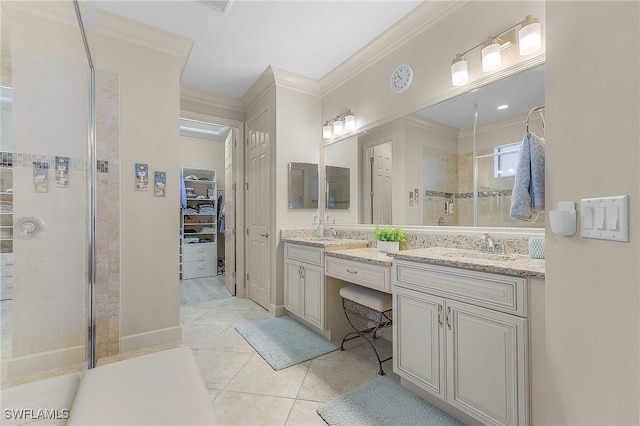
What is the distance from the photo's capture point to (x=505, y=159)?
169 centimetres

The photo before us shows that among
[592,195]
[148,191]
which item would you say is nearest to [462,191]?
[592,195]

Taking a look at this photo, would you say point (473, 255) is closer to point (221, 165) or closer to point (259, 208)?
point (259, 208)

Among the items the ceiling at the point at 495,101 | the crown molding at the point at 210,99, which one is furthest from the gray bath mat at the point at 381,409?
the crown molding at the point at 210,99

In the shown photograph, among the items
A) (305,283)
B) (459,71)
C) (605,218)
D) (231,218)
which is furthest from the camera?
(231,218)

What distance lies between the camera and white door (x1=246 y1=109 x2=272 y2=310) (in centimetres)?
321

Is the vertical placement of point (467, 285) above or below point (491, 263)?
below

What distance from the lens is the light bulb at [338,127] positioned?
2938mm

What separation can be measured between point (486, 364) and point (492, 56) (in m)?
1.71

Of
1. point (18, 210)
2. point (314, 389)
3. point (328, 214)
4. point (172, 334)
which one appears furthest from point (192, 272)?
point (18, 210)

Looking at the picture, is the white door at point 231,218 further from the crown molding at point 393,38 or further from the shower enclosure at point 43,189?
the shower enclosure at point 43,189

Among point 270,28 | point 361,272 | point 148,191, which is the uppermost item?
point 270,28

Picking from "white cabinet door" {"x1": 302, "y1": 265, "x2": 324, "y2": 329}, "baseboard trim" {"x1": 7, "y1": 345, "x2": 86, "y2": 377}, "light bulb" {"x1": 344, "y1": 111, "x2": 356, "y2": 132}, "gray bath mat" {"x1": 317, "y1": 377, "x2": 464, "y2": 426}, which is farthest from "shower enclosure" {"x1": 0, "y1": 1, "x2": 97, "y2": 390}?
"light bulb" {"x1": 344, "y1": 111, "x2": 356, "y2": 132}

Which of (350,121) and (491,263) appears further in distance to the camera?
(350,121)

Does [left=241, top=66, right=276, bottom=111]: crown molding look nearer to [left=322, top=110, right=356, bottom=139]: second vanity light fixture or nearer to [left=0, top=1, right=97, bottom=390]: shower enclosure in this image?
[left=322, top=110, right=356, bottom=139]: second vanity light fixture
